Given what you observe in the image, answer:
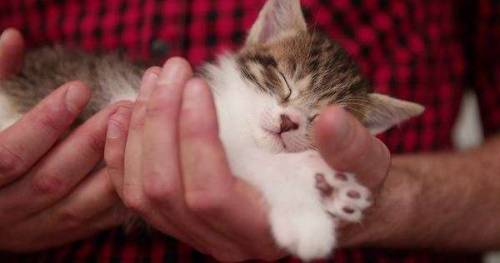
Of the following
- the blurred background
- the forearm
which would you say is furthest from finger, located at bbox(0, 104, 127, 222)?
the blurred background

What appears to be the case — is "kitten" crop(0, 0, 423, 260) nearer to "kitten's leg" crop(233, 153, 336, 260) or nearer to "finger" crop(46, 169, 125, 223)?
"kitten's leg" crop(233, 153, 336, 260)

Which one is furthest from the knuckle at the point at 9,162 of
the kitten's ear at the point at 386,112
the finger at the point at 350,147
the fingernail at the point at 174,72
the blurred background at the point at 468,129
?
the blurred background at the point at 468,129

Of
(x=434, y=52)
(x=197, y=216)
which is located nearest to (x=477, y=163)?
(x=434, y=52)

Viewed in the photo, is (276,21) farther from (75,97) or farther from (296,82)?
(75,97)

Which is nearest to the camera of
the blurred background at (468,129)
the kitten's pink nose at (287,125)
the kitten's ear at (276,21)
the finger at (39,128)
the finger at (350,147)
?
the finger at (350,147)

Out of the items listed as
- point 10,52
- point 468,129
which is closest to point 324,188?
point 10,52

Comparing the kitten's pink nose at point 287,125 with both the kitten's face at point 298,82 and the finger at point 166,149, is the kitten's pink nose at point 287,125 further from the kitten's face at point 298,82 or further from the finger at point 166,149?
the finger at point 166,149

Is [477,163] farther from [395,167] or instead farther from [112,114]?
[112,114]
